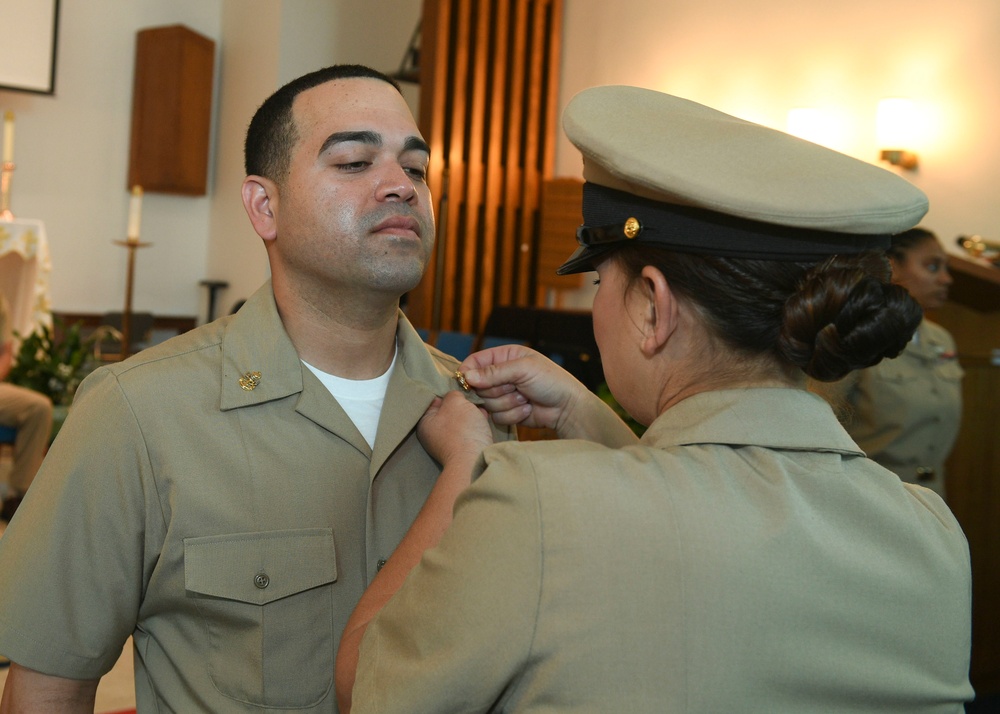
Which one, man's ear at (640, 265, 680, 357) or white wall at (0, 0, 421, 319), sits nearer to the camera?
man's ear at (640, 265, 680, 357)

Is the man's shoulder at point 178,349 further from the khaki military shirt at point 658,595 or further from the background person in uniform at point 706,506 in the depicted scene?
the khaki military shirt at point 658,595

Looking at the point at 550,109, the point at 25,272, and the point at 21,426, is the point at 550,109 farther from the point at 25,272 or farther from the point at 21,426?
the point at 21,426

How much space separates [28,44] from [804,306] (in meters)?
8.57

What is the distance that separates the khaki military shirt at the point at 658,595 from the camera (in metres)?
0.86

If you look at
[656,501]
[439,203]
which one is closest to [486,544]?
[656,501]

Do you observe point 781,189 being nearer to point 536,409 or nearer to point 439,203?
point 536,409

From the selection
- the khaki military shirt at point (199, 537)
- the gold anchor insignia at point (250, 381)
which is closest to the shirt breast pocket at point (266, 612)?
the khaki military shirt at point (199, 537)

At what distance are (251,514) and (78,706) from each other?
371 millimetres

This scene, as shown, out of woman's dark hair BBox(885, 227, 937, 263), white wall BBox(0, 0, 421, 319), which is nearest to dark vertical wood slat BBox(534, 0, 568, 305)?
white wall BBox(0, 0, 421, 319)

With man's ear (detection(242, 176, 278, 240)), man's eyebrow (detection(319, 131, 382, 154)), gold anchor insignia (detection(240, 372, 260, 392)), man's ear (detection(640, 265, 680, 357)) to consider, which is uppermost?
man's eyebrow (detection(319, 131, 382, 154))

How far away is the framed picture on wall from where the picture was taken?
25.9 ft

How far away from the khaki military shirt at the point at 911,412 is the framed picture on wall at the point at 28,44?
287 inches

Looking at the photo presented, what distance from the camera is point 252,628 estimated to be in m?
1.40

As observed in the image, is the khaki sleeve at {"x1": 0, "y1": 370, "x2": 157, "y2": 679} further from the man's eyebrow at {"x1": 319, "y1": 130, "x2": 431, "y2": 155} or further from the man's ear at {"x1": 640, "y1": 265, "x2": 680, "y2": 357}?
the man's ear at {"x1": 640, "y1": 265, "x2": 680, "y2": 357}
